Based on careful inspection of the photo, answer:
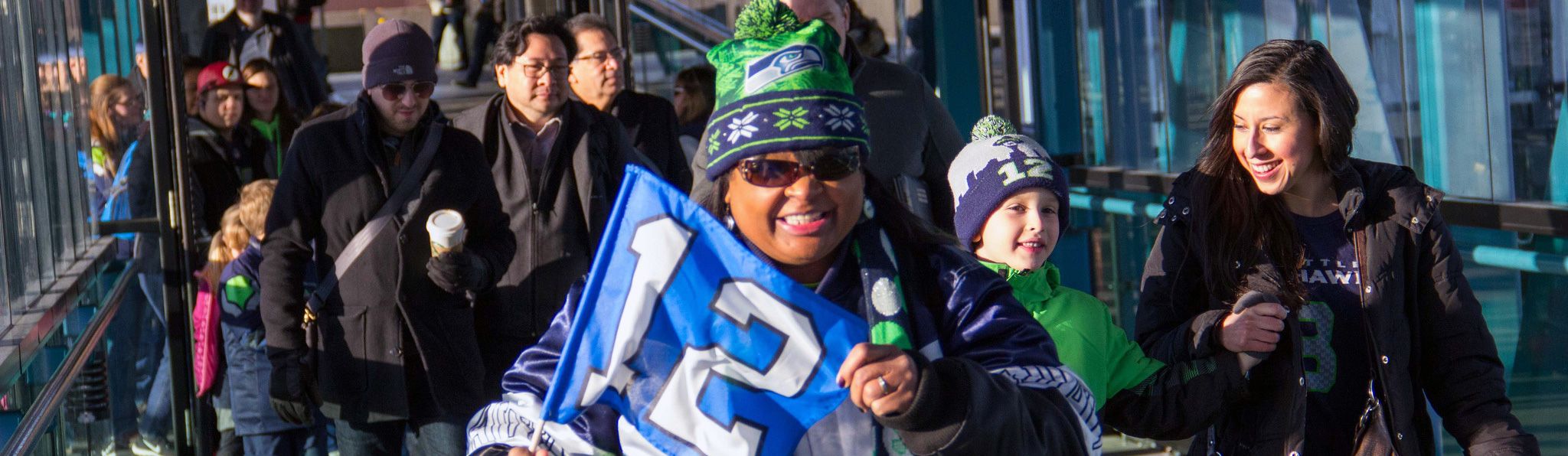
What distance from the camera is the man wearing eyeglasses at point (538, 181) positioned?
534 centimetres

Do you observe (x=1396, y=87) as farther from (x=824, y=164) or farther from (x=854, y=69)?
(x=824, y=164)

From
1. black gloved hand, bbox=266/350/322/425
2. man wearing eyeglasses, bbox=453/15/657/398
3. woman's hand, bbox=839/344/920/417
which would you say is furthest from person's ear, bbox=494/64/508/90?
woman's hand, bbox=839/344/920/417

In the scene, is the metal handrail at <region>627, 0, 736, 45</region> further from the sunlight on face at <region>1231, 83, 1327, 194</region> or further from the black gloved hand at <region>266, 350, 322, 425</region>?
the sunlight on face at <region>1231, 83, 1327, 194</region>

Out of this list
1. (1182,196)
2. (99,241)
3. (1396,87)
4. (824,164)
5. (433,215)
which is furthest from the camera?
(99,241)

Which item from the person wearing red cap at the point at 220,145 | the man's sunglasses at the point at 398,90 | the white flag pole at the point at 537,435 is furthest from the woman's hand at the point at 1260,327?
the person wearing red cap at the point at 220,145

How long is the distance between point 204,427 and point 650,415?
417 cm

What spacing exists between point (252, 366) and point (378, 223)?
1.31 meters

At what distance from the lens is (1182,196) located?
3.62 metres

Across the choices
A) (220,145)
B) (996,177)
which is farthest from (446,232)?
(220,145)

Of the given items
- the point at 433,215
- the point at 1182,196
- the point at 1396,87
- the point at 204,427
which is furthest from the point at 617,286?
the point at 204,427

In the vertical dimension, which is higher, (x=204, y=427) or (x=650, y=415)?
(x=650, y=415)

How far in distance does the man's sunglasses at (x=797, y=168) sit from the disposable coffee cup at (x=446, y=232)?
2.50 metres

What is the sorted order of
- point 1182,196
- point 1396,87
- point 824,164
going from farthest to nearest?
1. point 1396,87
2. point 1182,196
3. point 824,164

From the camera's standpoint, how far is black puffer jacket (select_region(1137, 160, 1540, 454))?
3342 mm
